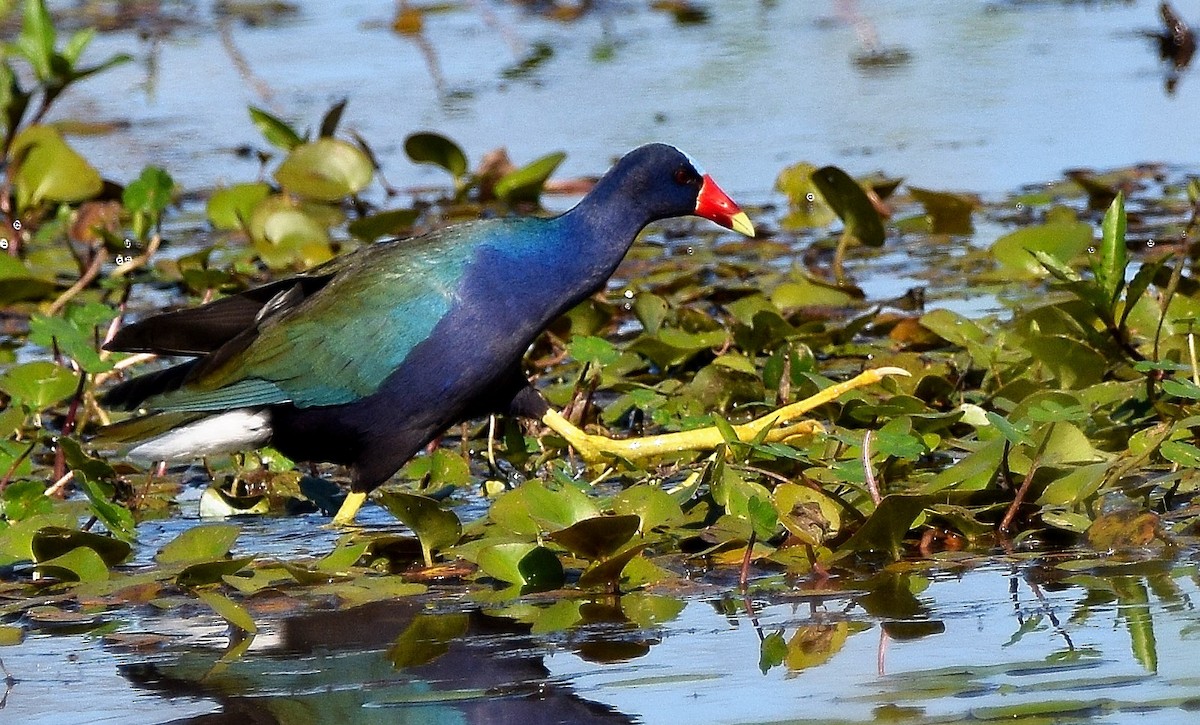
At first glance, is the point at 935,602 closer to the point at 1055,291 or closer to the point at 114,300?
the point at 1055,291

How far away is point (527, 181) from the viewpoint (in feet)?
21.2

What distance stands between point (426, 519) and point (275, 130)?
11.5ft

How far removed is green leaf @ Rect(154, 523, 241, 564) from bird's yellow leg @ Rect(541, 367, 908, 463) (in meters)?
0.84

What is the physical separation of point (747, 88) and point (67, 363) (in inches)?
191

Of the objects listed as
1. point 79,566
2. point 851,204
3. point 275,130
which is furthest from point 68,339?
point 275,130

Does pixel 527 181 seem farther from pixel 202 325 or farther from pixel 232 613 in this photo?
pixel 232 613

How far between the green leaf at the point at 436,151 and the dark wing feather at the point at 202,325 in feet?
7.41

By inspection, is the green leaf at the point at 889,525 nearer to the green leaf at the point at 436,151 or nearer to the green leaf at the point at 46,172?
the green leaf at the point at 436,151

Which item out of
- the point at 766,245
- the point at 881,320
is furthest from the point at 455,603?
the point at 766,245

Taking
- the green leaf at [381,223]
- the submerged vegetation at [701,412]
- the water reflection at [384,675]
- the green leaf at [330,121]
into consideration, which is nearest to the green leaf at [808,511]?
the submerged vegetation at [701,412]

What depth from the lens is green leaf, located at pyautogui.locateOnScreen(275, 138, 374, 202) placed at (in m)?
6.52

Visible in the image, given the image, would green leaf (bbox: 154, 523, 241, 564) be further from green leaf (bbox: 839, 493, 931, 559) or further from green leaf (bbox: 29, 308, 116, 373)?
green leaf (bbox: 839, 493, 931, 559)

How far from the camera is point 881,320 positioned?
486 cm

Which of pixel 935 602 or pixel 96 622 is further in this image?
pixel 96 622
